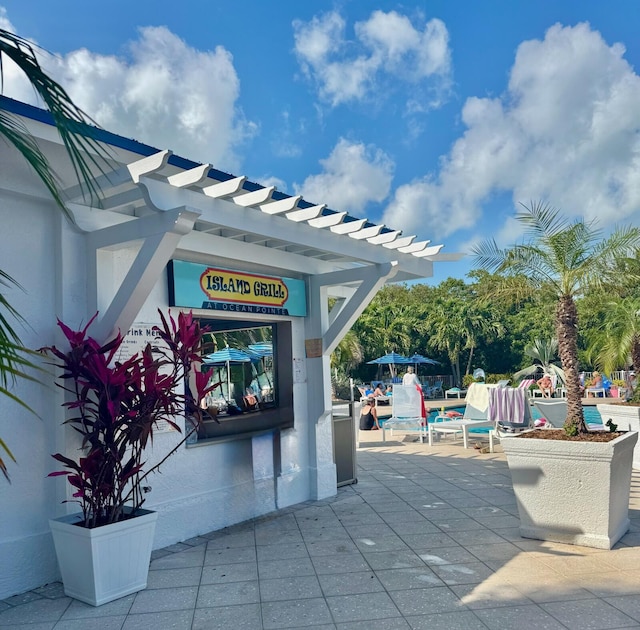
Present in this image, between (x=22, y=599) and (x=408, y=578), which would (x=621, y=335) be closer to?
(x=408, y=578)

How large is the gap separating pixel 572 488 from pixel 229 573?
9.09ft

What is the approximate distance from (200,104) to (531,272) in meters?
12.8

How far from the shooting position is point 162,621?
3.39m

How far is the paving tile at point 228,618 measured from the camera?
330 cm

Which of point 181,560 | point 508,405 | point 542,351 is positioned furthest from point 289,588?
point 542,351

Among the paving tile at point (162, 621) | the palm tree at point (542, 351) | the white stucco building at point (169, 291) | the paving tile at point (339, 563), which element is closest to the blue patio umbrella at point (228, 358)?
the white stucco building at point (169, 291)

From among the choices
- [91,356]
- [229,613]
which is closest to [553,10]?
[91,356]

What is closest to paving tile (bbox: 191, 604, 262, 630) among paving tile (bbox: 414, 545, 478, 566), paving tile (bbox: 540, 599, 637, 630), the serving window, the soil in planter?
paving tile (bbox: 414, 545, 478, 566)

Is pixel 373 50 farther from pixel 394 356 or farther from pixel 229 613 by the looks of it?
pixel 229 613

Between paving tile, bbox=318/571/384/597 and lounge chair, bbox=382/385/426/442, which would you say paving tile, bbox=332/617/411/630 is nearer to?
paving tile, bbox=318/571/384/597

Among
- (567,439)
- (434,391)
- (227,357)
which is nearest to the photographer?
(567,439)

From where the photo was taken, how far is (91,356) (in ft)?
12.6

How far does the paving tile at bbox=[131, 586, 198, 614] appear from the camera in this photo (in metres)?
3.58

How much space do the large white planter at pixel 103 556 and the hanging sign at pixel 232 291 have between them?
6.77 feet
